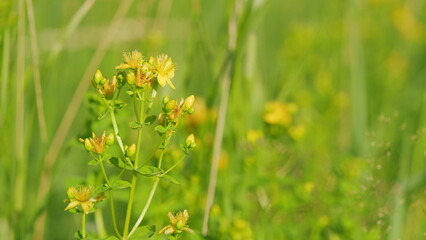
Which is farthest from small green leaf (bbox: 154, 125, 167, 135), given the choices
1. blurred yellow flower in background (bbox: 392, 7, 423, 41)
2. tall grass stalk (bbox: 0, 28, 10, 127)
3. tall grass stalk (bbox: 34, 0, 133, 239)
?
blurred yellow flower in background (bbox: 392, 7, 423, 41)

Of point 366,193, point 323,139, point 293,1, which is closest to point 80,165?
point 323,139

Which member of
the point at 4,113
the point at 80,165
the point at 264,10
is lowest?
the point at 80,165

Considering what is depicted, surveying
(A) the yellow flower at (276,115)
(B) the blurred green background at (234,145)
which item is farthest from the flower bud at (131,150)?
(A) the yellow flower at (276,115)

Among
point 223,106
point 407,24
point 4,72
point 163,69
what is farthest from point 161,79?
point 407,24

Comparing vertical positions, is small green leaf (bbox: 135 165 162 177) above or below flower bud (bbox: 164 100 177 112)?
below

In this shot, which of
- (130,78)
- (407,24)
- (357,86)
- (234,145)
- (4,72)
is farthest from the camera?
(407,24)

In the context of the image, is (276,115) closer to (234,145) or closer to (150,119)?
(234,145)

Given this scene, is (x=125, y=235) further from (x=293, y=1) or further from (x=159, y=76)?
(x=293, y=1)

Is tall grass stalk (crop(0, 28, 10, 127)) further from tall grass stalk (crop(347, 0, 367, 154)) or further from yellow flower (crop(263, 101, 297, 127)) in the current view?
tall grass stalk (crop(347, 0, 367, 154))
